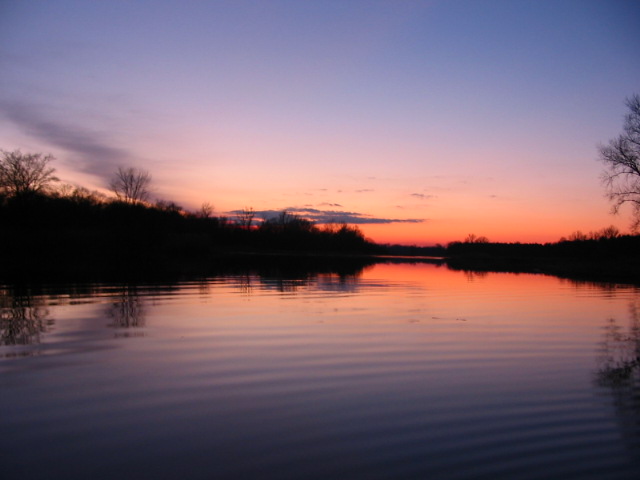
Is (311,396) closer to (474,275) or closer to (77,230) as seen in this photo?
(474,275)

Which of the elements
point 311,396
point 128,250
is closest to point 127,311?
point 311,396

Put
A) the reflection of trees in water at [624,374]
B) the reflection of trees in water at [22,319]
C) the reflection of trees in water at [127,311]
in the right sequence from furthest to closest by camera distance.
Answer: the reflection of trees in water at [127,311], the reflection of trees in water at [22,319], the reflection of trees in water at [624,374]

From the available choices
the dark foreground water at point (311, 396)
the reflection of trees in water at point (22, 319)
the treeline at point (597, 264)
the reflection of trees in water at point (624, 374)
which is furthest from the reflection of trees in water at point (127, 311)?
the treeline at point (597, 264)

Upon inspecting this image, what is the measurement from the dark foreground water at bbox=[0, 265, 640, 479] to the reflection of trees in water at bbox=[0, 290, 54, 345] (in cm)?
7

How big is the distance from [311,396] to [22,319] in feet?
29.2

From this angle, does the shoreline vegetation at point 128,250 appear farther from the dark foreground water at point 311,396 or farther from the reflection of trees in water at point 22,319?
the dark foreground water at point 311,396

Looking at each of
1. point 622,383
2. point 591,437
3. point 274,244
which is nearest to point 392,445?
point 591,437

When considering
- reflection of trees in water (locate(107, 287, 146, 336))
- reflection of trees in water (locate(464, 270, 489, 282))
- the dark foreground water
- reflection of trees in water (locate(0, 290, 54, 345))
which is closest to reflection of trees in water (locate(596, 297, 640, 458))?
the dark foreground water

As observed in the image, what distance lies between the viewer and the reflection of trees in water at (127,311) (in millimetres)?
11395

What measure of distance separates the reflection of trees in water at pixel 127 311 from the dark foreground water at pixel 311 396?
0.15m

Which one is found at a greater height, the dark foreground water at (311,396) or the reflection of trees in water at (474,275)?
the dark foreground water at (311,396)

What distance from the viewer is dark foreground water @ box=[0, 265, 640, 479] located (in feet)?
14.0

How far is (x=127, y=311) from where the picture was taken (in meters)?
13.3

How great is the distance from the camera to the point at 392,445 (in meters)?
4.67
